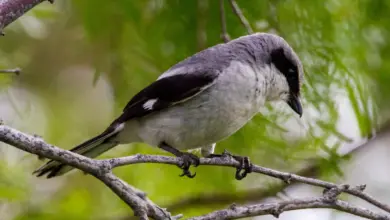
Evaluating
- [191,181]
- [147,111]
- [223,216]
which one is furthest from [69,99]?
[223,216]

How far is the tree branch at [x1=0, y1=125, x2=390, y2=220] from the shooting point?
1.73 meters

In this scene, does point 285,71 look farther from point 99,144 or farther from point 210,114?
point 99,144

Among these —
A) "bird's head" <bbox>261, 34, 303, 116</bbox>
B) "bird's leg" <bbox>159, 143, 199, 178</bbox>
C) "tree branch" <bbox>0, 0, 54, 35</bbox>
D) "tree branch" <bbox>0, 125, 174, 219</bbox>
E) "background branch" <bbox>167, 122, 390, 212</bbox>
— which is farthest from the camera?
"background branch" <bbox>167, 122, 390, 212</bbox>

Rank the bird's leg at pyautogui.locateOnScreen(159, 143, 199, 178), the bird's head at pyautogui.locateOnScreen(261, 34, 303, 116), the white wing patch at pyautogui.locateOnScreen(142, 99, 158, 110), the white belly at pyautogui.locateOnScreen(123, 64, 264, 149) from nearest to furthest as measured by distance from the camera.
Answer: the bird's leg at pyautogui.locateOnScreen(159, 143, 199, 178), the white belly at pyautogui.locateOnScreen(123, 64, 264, 149), the white wing patch at pyautogui.locateOnScreen(142, 99, 158, 110), the bird's head at pyautogui.locateOnScreen(261, 34, 303, 116)

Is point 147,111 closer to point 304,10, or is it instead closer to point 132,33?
point 132,33

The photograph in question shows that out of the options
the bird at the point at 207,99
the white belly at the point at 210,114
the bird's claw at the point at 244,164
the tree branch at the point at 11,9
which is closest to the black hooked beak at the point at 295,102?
the bird at the point at 207,99

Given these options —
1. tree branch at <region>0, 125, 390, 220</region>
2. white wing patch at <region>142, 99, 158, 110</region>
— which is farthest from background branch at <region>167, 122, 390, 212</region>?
tree branch at <region>0, 125, 390, 220</region>

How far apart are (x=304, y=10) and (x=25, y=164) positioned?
5.42 feet

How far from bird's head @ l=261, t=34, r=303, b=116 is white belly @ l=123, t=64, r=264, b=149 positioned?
0.24m

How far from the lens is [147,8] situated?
338 centimetres

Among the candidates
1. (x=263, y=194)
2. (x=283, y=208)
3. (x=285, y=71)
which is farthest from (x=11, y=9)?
(x=263, y=194)

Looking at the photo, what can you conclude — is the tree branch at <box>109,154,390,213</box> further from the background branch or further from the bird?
the background branch

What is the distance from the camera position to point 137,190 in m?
1.91

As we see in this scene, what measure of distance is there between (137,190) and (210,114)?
0.96 metres
